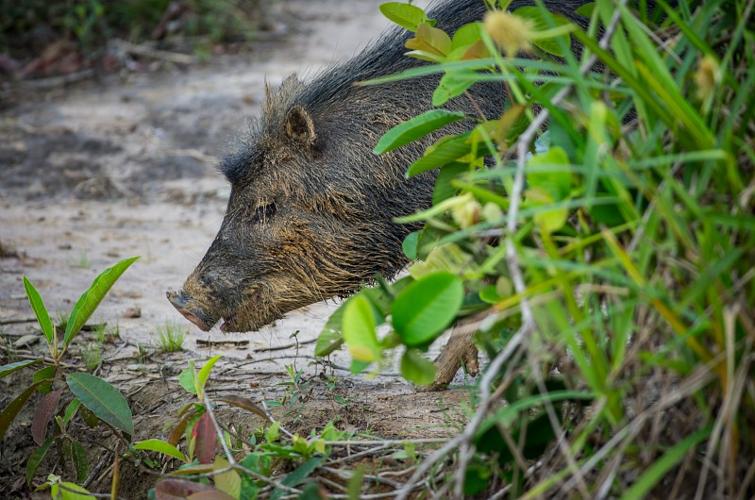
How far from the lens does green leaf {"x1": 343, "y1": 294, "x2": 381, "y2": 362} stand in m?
1.87

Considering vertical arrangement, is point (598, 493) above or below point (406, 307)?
below

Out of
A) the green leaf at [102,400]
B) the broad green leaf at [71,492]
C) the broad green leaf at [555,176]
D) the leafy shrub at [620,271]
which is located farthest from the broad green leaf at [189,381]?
the broad green leaf at [555,176]

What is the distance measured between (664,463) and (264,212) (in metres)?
2.45

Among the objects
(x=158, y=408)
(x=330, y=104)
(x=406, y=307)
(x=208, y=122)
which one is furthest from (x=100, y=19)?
(x=406, y=307)

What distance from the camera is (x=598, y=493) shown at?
68.2 inches

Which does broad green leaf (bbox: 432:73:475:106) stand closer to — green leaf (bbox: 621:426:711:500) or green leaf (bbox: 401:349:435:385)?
green leaf (bbox: 401:349:435:385)

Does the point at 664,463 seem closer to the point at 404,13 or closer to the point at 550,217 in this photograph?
the point at 550,217

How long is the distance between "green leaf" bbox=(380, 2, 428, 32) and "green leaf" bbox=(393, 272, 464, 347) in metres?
0.91

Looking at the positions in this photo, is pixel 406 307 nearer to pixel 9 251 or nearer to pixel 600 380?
pixel 600 380

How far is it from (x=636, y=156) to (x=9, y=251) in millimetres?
4145

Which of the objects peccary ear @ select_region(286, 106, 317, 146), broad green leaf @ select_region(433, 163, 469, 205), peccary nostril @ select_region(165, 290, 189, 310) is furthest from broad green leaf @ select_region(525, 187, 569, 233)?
peccary nostril @ select_region(165, 290, 189, 310)

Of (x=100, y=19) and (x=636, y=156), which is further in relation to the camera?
(x=100, y=19)

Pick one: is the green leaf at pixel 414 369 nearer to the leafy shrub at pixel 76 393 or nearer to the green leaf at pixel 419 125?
the green leaf at pixel 419 125

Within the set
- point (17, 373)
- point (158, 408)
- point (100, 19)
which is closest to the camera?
point (158, 408)
